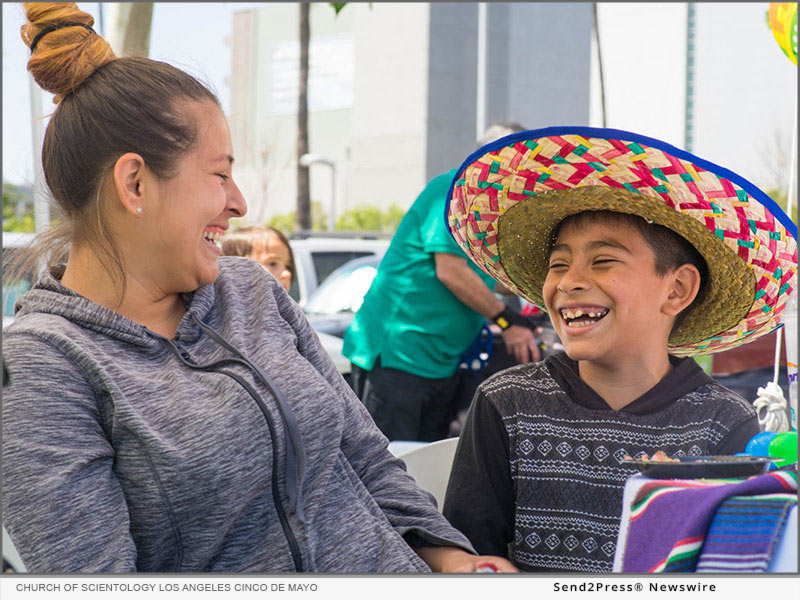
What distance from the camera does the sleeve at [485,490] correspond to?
5.20 feet

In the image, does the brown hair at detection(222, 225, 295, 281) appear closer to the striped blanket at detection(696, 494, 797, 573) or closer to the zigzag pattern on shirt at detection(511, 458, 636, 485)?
the zigzag pattern on shirt at detection(511, 458, 636, 485)

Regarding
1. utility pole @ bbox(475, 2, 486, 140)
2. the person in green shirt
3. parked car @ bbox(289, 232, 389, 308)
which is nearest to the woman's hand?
the person in green shirt

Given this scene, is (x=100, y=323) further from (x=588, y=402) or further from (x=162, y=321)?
(x=588, y=402)

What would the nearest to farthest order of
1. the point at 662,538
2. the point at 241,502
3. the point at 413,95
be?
1. the point at 662,538
2. the point at 241,502
3. the point at 413,95

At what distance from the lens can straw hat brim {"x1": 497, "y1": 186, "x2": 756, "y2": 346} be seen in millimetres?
1578

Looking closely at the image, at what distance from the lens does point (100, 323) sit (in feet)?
4.39

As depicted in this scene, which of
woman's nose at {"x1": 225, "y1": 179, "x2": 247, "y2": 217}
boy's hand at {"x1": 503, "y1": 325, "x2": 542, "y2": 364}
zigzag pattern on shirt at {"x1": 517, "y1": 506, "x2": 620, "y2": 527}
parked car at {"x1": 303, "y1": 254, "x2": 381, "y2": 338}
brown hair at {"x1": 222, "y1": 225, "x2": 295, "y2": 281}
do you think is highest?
woman's nose at {"x1": 225, "y1": 179, "x2": 247, "y2": 217}

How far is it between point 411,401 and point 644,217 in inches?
57.3

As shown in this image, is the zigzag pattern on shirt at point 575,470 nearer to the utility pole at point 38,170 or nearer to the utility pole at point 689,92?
the utility pole at point 38,170

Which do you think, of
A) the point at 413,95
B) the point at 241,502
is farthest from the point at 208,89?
the point at 413,95

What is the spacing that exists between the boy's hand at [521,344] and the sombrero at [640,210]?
1145 millimetres

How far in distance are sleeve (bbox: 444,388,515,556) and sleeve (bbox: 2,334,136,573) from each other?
0.60 metres

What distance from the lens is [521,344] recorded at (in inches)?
122
